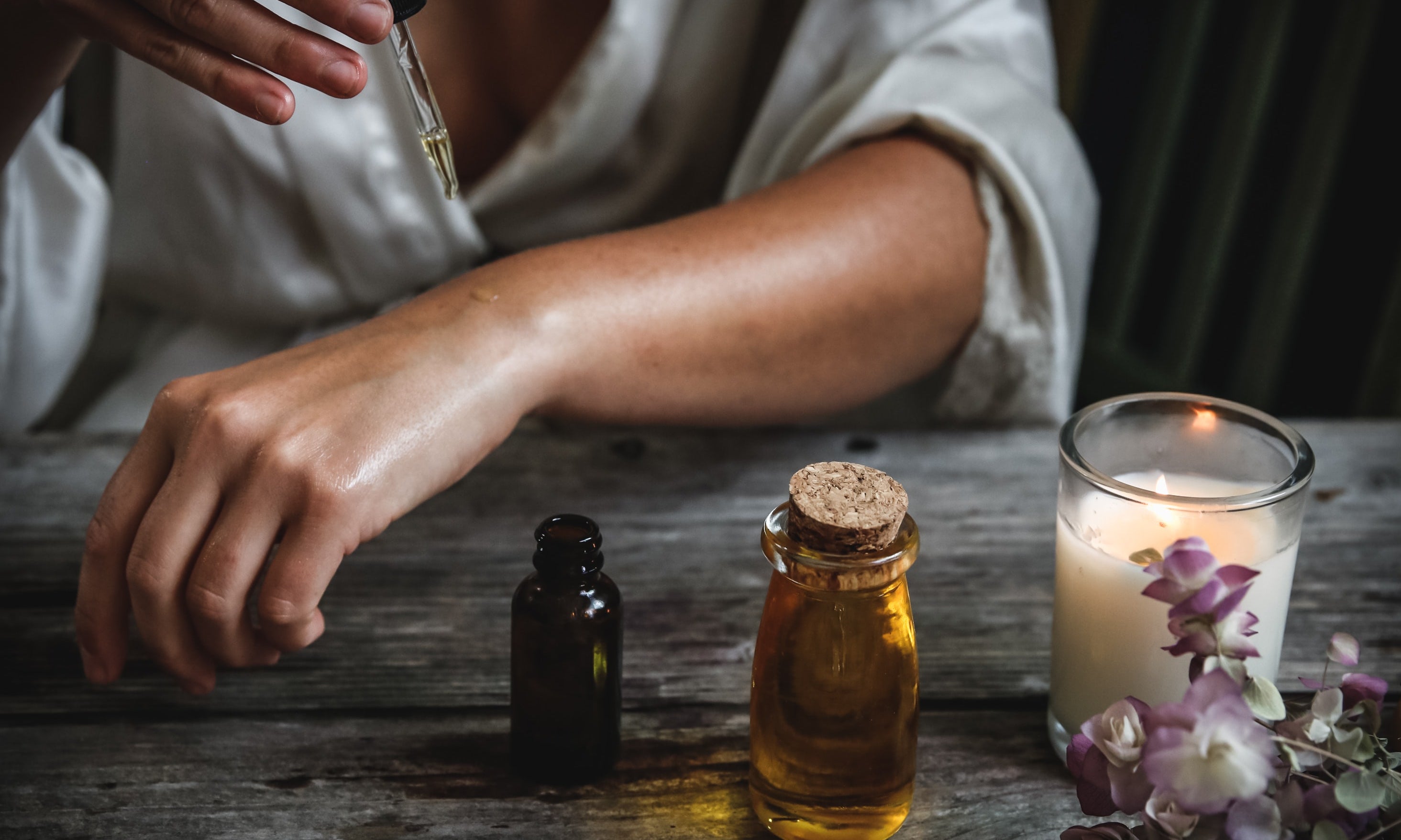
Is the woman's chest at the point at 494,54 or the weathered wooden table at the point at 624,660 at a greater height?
the woman's chest at the point at 494,54

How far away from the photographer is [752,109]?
108 centimetres

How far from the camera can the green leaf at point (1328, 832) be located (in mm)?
330

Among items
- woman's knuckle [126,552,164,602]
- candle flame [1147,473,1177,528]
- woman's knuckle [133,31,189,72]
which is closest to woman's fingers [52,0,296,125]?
woman's knuckle [133,31,189,72]

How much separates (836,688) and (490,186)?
0.67 meters

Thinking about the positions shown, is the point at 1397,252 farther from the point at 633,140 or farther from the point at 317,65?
the point at 317,65

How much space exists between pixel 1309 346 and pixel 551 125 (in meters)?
1.11

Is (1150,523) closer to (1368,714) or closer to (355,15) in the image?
(1368,714)

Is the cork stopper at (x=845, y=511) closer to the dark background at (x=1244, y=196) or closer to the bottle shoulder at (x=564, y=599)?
the bottle shoulder at (x=564, y=599)

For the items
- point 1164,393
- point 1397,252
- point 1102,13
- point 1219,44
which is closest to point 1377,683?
point 1164,393

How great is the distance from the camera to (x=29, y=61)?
695 mm

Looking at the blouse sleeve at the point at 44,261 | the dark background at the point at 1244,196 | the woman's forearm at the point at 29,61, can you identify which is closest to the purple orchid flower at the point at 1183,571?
the woman's forearm at the point at 29,61

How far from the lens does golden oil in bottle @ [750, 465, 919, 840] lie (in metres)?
0.43

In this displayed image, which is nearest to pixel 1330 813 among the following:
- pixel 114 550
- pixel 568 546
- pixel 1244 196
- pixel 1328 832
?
pixel 1328 832

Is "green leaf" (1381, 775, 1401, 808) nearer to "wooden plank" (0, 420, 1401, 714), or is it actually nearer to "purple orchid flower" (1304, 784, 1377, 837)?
"purple orchid flower" (1304, 784, 1377, 837)
